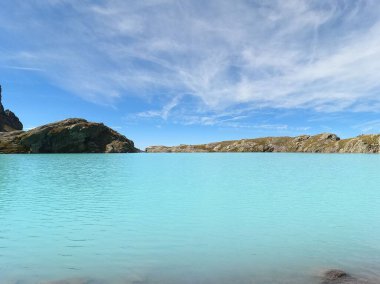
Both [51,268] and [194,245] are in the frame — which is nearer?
[51,268]

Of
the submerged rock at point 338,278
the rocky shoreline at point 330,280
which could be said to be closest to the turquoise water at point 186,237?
the rocky shoreline at point 330,280

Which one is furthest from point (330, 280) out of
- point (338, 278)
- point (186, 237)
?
point (186, 237)

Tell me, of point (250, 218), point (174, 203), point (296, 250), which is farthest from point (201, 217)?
point (296, 250)

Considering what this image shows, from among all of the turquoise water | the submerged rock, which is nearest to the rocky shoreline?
the submerged rock

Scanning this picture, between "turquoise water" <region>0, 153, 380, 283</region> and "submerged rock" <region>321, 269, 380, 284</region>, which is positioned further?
"turquoise water" <region>0, 153, 380, 283</region>

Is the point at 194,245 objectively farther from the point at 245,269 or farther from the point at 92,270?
the point at 92,270

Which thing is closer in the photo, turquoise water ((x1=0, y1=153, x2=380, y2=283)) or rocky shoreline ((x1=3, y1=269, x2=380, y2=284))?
rocky shoreline ((x1=3, y1=269, x2=380, y2=284))

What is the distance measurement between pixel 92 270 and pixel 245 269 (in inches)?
302

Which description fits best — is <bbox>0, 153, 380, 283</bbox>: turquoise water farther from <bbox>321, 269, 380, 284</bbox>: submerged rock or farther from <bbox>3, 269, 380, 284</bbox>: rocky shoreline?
<bbox>321, 269, 380, 284</bbox>: submerged rock

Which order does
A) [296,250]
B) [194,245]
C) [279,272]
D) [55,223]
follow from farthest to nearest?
[55,223] → [194,245] → [296,250] → [279,272]

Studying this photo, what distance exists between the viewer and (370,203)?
3672 centimetres

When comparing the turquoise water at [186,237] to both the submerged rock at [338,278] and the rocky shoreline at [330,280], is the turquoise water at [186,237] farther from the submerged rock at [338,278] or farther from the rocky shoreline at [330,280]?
the submerged rock at [338,278]

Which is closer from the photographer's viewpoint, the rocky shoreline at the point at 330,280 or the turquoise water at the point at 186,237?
the rocky shoreline at the point at 330,280

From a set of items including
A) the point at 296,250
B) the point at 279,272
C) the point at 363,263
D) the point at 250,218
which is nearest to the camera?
the point at 279,272
